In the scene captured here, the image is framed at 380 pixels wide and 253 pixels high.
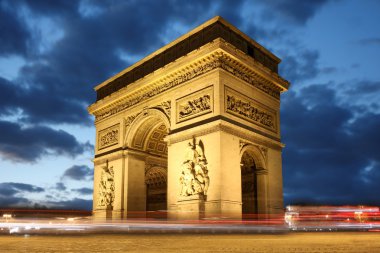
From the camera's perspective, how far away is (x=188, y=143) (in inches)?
763

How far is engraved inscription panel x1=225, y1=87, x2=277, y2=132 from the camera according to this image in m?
19.2

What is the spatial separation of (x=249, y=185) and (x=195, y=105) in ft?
16.8

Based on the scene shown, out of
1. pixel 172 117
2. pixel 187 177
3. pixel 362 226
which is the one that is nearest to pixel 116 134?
pixel 172 117

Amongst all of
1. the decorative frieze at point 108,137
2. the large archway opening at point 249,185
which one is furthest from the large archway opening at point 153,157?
the large archway opening at point 249,185

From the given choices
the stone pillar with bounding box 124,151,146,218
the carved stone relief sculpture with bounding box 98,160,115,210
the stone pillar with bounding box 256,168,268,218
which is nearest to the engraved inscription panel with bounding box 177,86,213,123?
the stone pillar with bounding box 256,168,268,218

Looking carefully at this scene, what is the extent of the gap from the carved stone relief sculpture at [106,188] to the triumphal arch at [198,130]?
0.06 meters

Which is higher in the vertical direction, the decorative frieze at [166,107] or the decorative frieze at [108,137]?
the decorative frieze at [166,107]

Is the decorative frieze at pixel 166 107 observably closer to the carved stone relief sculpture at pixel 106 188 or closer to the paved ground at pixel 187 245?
the carved stone relief sculpture at pixel 106 188

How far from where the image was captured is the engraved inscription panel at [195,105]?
62.4ft

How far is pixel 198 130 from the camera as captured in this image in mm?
19031

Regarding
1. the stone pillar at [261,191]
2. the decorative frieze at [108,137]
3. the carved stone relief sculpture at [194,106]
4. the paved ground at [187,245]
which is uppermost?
the carved stone relief sculpture at [194,106]

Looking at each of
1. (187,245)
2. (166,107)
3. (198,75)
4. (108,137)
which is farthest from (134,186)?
(187,245)

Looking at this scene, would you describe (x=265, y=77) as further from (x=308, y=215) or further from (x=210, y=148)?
(x=308, y=215)

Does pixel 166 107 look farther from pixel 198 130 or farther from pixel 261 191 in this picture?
pixel 261 191
